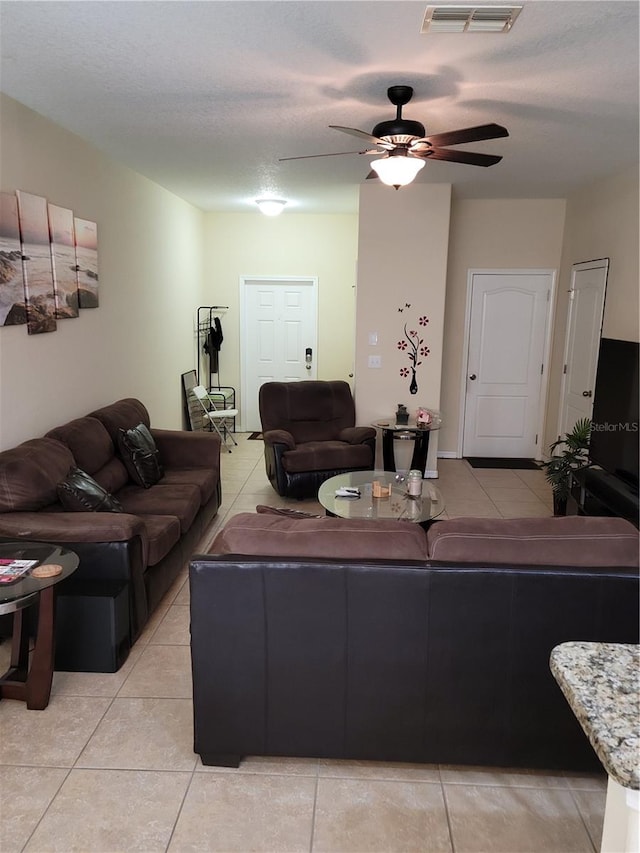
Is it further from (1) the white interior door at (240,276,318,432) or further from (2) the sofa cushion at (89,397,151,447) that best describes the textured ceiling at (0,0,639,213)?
(1) the white interior door at (240,276,318,432)

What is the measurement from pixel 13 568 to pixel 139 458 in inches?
71.8

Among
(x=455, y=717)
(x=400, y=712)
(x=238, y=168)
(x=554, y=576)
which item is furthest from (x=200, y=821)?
(x=238, y=168)

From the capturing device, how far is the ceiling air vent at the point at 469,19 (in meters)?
2.09

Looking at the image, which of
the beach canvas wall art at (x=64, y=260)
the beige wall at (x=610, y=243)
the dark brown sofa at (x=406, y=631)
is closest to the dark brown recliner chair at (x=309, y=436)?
the beach canvas wall art at (x=64, y=260)

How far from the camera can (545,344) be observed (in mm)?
6418

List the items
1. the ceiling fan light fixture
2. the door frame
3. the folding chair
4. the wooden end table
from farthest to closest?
the folding chair, the door frame, the wooden end table, the ceiling fan light fixture

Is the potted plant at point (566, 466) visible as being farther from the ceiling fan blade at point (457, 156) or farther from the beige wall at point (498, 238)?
the ceiling fan blade at point (457, 156)

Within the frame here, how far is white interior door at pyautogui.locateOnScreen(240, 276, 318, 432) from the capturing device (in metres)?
7.61

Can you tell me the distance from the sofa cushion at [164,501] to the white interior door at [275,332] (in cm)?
379

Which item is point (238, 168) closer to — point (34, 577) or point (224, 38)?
point (224, 38)

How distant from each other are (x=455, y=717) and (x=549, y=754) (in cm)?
34

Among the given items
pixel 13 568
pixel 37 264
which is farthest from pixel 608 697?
pixel 37 264

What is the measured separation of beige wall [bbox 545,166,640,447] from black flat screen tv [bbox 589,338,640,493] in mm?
367

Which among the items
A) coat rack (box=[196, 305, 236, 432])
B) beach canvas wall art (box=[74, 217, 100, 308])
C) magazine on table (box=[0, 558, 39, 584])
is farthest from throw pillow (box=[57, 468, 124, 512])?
coat rack (box=[196, 305, 236, 432])
